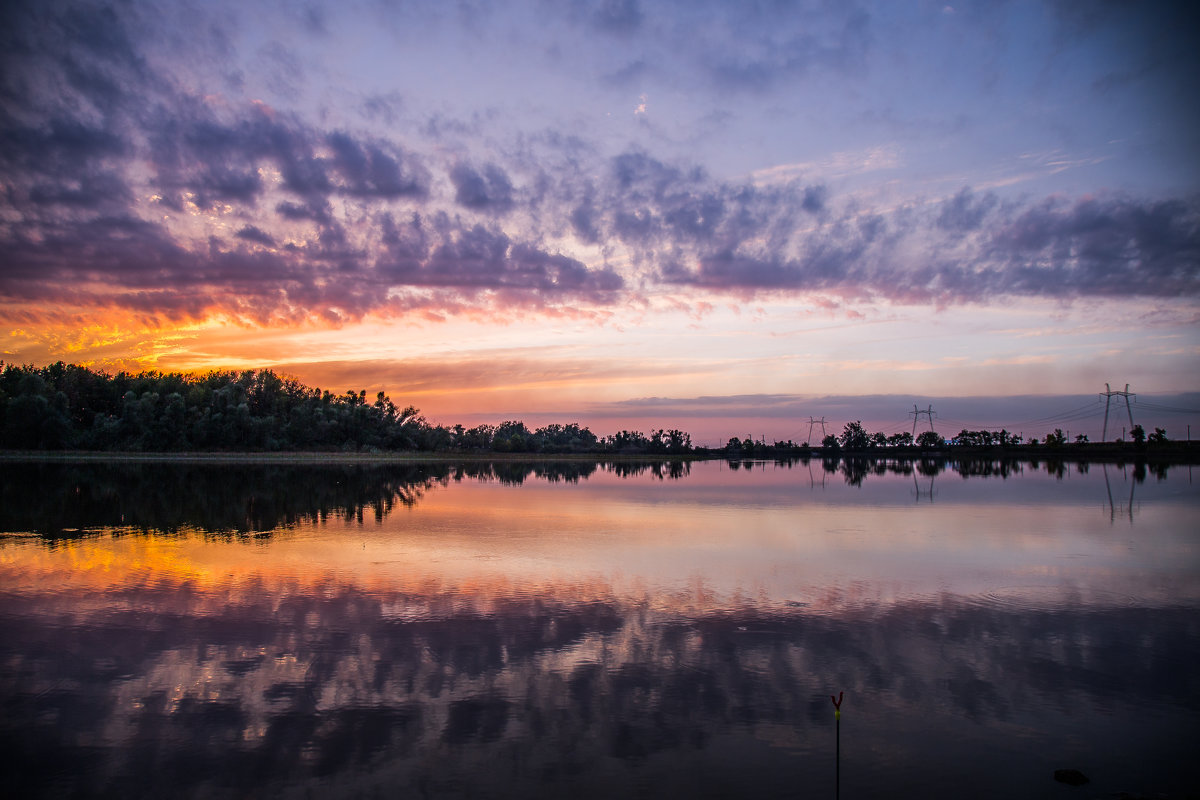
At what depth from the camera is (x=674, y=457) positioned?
187m

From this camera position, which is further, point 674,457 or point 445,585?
point 674,457

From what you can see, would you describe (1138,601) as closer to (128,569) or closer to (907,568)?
(907,568)

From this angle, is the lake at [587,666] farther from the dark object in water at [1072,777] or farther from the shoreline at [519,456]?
the shoreline at [519,456]

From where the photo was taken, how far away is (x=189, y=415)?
404 ft

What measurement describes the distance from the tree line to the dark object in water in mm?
134258

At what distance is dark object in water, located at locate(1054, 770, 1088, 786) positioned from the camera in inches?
343

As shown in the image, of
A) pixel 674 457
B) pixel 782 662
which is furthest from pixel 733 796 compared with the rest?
pixel 674 457

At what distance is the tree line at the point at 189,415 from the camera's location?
108438 mm

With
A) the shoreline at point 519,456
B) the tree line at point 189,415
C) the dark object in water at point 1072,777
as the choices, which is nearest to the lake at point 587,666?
the dark object in water at point 1072,777

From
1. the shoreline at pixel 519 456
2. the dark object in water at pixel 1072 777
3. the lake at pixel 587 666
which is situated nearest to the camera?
the dark object in water at pixel 1072 777

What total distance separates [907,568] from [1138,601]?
19.4ft

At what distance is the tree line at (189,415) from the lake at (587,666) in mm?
104284

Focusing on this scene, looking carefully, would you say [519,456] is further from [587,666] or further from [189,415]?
[587,666]

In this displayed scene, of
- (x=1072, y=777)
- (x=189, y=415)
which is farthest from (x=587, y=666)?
(x=189, y=415)
